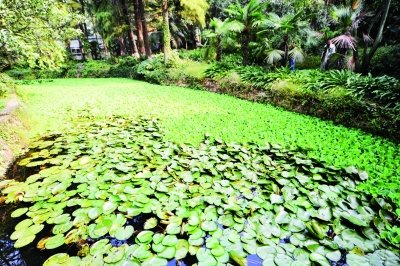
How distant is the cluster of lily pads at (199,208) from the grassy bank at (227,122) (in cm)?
41

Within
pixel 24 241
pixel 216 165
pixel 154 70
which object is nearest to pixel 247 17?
pixel 154 70

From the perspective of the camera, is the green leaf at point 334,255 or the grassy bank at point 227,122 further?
the grassy bank at point 227,122

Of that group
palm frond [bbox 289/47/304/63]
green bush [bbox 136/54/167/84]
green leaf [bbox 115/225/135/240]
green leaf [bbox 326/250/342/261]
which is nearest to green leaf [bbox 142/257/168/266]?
green leaf [bbox 115/225/135/240]

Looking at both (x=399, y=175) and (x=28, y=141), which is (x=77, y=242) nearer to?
(x=28, y=141)

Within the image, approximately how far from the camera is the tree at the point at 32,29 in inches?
248

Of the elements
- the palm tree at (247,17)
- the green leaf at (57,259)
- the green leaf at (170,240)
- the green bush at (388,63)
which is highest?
the palm tree at (247,17)

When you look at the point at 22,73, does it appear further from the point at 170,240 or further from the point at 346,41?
the point at 170,240

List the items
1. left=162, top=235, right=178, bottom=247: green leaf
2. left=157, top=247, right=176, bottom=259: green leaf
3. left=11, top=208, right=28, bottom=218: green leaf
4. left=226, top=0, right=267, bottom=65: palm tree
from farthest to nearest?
left=226, top=0, right=267, bottom=65: palm tree, left=11, top=208, right=28, bottom=218: green leaf, left=162, top=235, right=178, bottom=247: green leaf, left=157, top=247, right=176, bottom=259: green leaf

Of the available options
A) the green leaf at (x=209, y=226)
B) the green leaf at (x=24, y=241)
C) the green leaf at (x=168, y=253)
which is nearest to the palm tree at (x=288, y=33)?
the green leaf at (x=209, y=226)

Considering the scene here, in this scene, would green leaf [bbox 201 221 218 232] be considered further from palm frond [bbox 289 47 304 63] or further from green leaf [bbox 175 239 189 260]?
palm frond [bbox 289 47 304 63]

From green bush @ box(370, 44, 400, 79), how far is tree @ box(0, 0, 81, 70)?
410 inches

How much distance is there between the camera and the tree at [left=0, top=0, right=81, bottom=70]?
6.31 m

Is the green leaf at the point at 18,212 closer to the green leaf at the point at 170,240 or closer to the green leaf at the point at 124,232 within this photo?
the green leaf at the point at 124,232

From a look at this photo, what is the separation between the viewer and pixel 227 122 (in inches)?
233
